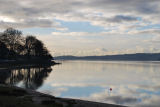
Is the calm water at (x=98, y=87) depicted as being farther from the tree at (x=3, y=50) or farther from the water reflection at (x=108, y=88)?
the tree at (x=3, y=50)

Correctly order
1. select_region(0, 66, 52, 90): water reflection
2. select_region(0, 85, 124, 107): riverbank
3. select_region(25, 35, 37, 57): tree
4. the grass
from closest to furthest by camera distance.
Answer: the grass
select_region(0, 85, 124, 107): riverbank
select_region(0, 66, 52, 90): water reflection
select_region(25, 35, 37, 57): tree

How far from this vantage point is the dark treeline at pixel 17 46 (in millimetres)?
143875

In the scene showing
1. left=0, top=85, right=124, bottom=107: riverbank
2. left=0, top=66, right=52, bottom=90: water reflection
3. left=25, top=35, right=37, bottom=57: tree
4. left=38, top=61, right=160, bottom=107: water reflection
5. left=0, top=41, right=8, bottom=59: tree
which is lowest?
left=38, top=61, right=160, bottom=107: water reflection

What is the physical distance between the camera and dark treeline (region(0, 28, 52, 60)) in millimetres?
143875

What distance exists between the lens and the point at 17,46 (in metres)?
150

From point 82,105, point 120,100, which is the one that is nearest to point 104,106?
point 82,105

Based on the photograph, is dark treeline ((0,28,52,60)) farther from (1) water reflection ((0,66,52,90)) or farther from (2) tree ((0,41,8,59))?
(1) water reflection ((0,66,52,90))

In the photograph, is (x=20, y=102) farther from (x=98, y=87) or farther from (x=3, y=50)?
(x=3, y=50)

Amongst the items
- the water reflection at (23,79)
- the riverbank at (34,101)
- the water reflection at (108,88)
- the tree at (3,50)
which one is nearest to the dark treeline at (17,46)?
the tree at (3,50)

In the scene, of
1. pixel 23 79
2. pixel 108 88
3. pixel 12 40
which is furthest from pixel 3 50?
pixel 108 88

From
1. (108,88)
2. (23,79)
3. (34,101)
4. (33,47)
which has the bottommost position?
(108,88)

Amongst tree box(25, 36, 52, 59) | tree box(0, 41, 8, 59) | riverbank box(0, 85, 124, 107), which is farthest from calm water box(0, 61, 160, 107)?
tree box(25, 36, 52, 59)

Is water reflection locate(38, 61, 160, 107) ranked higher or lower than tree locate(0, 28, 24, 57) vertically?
lower

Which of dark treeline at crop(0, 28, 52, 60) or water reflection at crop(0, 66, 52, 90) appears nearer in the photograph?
water reflection at crop(0, 66, 52, 90)
